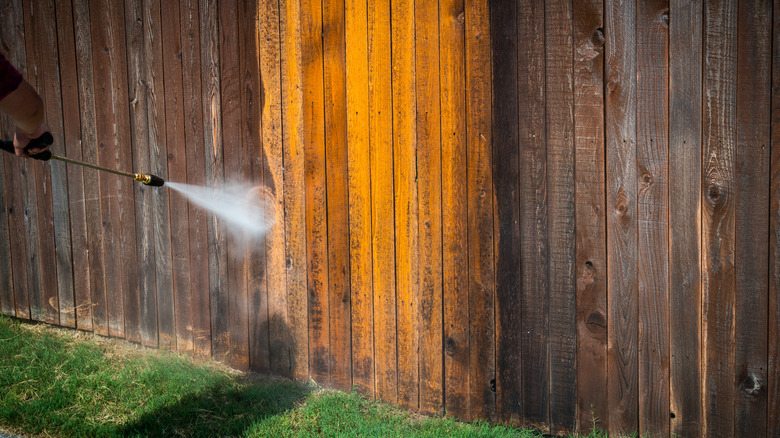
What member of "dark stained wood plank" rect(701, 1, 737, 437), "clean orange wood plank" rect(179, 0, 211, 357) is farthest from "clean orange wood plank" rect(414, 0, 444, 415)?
"clean orange wood plank" rect(179, 0, 211, 357)

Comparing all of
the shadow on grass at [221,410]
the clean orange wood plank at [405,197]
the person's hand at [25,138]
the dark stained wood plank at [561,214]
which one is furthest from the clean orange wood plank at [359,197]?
the person's hand at [25,138]

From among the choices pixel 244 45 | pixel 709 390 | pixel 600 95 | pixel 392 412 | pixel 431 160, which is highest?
pixel 244 45

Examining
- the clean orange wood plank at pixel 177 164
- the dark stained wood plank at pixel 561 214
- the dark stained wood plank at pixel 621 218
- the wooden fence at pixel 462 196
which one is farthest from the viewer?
the clean orange wood plank at pixel 177 164

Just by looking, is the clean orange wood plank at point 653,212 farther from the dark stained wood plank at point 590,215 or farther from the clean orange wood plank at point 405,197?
the clean orange wood plank at point 405,197

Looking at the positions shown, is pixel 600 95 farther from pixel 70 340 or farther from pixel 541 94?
pixel 70 340

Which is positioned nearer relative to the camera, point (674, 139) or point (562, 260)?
point (674, 139)

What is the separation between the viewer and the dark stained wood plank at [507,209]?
3.29m

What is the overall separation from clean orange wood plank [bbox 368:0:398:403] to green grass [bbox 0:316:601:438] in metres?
0.27

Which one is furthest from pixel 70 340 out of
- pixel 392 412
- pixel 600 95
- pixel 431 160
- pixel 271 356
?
pixel 600 95

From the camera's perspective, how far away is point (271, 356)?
4215mm

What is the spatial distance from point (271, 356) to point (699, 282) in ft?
8.82

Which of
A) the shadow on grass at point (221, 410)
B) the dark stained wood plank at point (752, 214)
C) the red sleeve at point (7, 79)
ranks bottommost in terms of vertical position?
the shadow on grass at point (221, 410)

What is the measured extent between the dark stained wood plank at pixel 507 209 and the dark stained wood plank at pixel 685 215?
756mm

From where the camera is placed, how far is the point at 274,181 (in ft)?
A: 13.4
